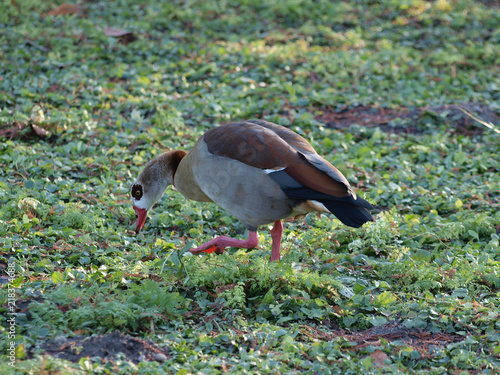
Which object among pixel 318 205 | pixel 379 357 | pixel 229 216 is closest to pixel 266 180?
pixel 318 205

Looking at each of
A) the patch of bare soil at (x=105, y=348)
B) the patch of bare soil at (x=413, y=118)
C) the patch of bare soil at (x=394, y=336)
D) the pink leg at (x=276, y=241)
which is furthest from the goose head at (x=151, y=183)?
the patch of bare soil at (x=413, y=118)

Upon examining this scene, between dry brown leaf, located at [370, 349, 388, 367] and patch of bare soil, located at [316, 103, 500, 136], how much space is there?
4.89 metres

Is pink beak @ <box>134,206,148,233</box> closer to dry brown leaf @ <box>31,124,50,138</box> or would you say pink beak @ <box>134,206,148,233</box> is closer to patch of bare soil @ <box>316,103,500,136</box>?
dry brown leaf @ <box>31,124,50,138</box>

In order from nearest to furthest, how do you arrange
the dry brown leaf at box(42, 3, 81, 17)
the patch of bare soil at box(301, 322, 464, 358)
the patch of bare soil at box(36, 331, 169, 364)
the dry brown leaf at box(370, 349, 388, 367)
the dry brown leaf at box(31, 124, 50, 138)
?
the patch of bare soil at box(36, 331, 169, 364) → the dry brown leaf at box(370, 349, 388, 367) → the patch of bare soil at box(301, 322, 464, 358) → the dry brown leaf at box(31, 124, 50, 138) → the dry brown leaf at box(42, 3, 81, 17)

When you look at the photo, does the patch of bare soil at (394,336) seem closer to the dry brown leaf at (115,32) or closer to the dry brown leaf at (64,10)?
the dry brown leaf at (115,32)

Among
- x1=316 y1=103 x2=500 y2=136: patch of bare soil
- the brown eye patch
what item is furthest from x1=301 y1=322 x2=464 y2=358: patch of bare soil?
x1=316 y1=103 x2=500 y2=136: patch of bare soil

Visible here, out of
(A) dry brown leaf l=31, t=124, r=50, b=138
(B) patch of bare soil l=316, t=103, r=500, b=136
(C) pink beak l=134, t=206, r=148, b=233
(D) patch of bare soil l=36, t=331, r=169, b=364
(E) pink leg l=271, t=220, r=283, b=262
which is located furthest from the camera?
(B) patch of bare soil l=316, t=103, r=500, b=136

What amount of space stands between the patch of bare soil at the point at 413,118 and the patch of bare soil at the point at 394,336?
14.8 feet

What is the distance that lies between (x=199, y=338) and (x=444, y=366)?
1590 millimetres

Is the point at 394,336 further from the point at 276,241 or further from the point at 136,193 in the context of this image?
the point at 136,193

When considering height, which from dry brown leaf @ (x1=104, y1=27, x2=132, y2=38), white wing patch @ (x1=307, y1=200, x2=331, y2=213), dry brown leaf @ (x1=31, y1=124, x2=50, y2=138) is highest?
dry brown leaf @ (x1=104, y1=27, x2=132, y2=38)

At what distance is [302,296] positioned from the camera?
4.41m

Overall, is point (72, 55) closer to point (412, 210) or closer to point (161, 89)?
point (161, 89)

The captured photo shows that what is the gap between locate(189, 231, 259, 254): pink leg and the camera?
5.04m
